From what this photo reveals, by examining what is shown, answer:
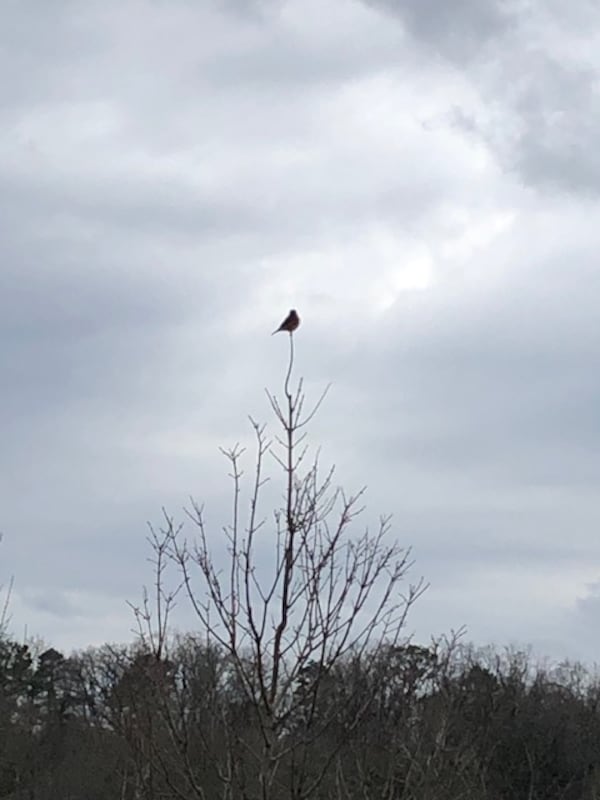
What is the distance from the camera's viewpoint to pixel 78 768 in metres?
44.7

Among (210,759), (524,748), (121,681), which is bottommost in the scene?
(210,759)

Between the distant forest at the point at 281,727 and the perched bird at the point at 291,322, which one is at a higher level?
the perched bird at the point at 291,322

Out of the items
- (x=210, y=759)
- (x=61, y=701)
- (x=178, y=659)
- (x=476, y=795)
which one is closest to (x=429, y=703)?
(x=178, y=659)

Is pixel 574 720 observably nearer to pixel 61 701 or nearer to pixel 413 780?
pixel 61 701

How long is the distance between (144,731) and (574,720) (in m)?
57.4

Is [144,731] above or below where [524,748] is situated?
below

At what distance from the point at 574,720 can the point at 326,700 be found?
56869mm

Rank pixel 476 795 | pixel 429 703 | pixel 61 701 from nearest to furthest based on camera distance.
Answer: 1. pixel 429 703
2. pixel 476 795
3. pixel 61 701

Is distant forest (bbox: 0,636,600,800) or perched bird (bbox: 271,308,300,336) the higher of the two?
perched bird (bbox: 271,308,300,336)

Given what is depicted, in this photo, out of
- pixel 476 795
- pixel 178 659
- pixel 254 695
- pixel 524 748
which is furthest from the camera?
pixel 524 748

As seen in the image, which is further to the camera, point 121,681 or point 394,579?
point 121,681

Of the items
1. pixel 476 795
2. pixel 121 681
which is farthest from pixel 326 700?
pixel 476 795

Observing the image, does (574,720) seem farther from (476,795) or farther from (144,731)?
(144,731)

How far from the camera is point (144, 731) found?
8695 millimetres
